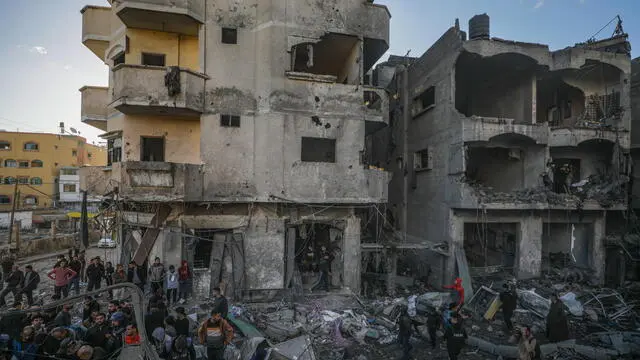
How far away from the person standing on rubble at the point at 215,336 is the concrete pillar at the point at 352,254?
7187mm

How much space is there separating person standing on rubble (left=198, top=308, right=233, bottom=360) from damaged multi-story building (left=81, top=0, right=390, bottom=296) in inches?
205

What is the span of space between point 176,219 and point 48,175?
5027 centimetres

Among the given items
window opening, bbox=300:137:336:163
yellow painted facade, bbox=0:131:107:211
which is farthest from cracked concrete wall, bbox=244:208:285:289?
yellow painted facade, bbox=0:131:107:211

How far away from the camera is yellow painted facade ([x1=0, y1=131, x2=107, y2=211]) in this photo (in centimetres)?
4553

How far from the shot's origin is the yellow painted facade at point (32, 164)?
45531 mm

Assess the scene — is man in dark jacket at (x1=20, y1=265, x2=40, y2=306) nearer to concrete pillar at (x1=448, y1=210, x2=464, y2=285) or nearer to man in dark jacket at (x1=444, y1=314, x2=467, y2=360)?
man in dark jacket at (x1=444, y1=314, x2=467, y2=360)

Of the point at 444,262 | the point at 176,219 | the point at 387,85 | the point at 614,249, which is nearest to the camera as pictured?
the point at 176,219

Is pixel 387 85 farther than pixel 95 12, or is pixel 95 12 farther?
pixel 387 85

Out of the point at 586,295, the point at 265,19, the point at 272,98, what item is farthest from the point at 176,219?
the point at 586,295

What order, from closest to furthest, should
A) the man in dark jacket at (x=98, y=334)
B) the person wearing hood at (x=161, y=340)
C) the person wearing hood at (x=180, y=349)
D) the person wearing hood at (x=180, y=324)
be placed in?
the man in dark jacket at (x=98, y=334) < the person wearing hood at (x=180, y=349) < the person wearing hood at (x=161, y=340) < the person wearing hood at (x=180, y=324)

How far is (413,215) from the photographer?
1948 cm

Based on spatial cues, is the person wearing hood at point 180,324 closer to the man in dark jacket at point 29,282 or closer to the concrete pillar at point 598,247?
the man in dark jacket at point 29,282

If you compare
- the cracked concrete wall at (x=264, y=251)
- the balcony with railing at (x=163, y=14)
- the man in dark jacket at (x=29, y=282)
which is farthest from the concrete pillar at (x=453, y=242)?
the man in dark jacket at (x=29, y=282)

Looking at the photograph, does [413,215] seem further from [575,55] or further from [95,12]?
[95,12]
